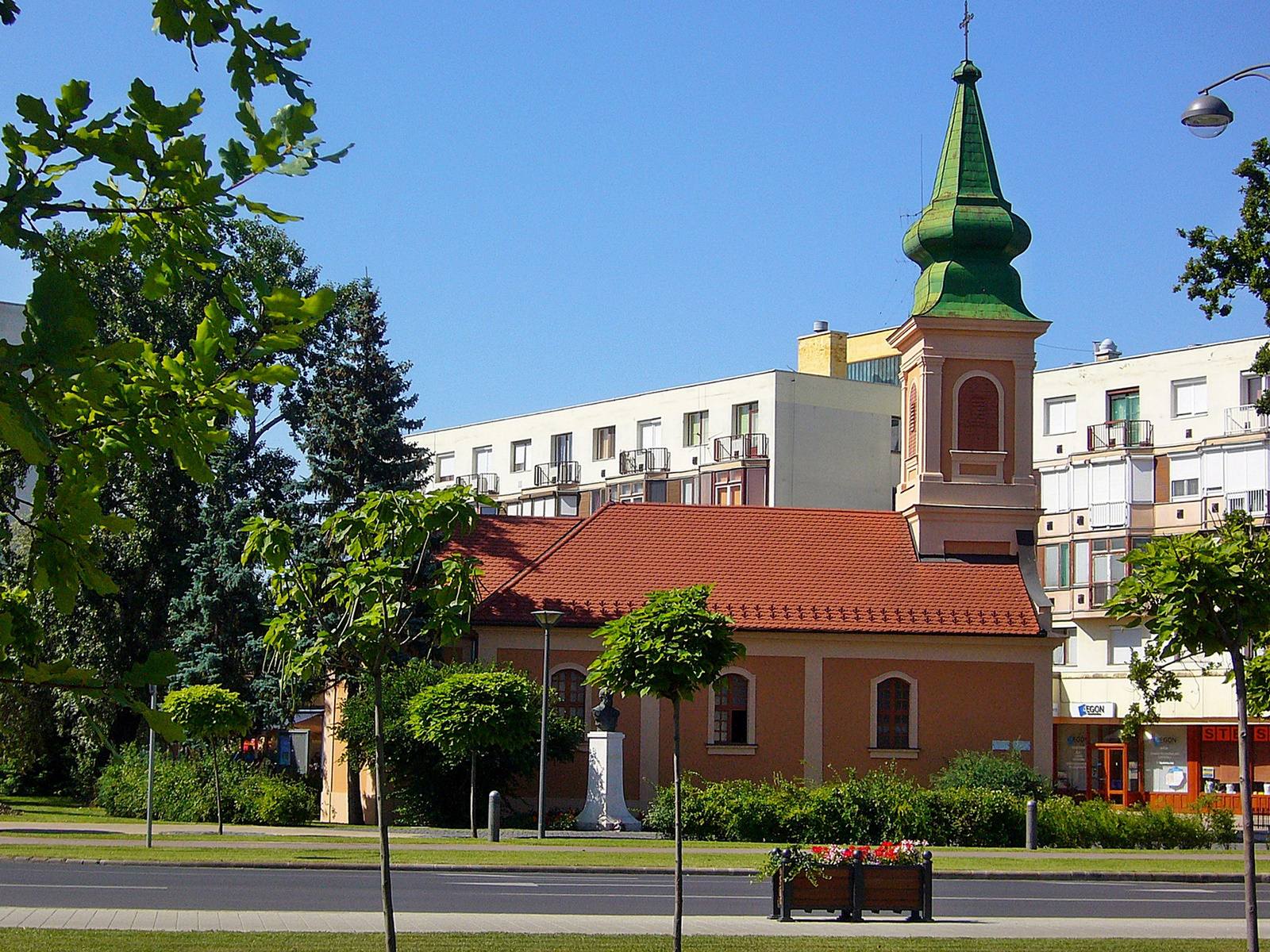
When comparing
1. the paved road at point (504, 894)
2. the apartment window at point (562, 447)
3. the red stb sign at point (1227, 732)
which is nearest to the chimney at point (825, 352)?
the apartment window at point (562, 447)

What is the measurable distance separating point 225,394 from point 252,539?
9.23 metres

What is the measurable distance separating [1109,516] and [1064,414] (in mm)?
6827

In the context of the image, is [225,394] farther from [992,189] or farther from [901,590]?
[992,189]

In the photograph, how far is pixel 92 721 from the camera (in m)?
4.41

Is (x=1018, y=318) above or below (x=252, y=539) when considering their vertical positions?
above

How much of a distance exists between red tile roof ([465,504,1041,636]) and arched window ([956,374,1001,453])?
10.7 ft

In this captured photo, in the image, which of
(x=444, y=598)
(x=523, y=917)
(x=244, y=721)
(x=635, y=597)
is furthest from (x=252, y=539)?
(x=635, y=597)

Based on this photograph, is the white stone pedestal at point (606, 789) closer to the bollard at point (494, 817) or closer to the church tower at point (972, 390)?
the bollard at point (494, 817)

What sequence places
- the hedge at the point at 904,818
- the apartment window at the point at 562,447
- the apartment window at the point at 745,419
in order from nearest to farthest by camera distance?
the hedge at the point at 904,818 < the apartment window at the point at 745,419 < the apartment window at the point at 562,447

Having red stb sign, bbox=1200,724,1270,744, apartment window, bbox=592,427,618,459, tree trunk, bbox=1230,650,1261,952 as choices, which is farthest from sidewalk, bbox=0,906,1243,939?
apartment window, bbox=592,427,618,459

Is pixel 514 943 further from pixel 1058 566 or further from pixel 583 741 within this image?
pixel 1058 566

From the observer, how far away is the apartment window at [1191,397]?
214ft

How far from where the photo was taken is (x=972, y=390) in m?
45.4

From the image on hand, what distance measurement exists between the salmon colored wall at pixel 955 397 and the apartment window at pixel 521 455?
152ft
